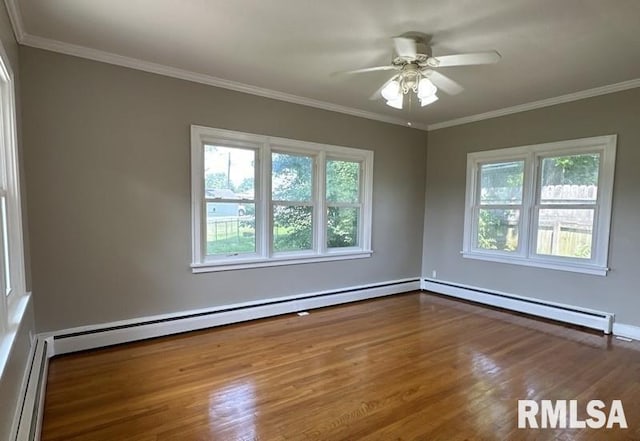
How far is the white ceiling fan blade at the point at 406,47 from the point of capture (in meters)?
2.45

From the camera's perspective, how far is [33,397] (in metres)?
1.99

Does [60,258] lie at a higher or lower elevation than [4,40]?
lower

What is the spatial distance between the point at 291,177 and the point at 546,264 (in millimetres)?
3301

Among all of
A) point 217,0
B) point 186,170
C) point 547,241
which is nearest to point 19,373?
point 186,170

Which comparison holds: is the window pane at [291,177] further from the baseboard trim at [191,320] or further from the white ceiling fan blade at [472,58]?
the white ceiling fan blade at [472,58]

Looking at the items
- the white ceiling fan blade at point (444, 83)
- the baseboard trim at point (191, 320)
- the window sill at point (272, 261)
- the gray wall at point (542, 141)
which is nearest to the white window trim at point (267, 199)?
the window sill at point (272, 261)

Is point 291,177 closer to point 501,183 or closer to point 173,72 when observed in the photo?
point 173,72

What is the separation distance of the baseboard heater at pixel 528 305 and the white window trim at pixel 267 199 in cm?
137

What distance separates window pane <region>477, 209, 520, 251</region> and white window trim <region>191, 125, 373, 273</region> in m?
1.61

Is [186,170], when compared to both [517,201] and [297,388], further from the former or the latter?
[517,201]

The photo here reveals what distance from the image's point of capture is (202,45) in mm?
2873

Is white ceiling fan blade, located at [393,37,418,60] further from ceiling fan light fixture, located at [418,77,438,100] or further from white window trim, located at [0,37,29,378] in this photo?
white window trim, located at [0,37,29,378]

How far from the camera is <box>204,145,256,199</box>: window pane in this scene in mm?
3740

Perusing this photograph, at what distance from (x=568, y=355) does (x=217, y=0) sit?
4.04m
